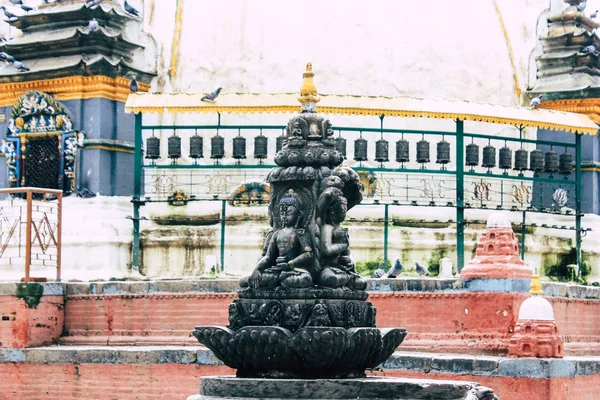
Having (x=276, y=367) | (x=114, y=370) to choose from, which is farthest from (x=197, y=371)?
(x=276, y=367)

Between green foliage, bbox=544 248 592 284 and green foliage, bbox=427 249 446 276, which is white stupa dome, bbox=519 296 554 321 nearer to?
green foliage, bbox=427 249 446 276

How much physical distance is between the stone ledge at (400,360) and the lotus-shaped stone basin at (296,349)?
5178mm

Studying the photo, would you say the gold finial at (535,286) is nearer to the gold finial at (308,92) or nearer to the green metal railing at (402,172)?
the green metal railing at (402,172)

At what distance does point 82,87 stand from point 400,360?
339 inches

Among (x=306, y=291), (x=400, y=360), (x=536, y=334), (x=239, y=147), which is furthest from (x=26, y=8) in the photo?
(x=306, y=291)

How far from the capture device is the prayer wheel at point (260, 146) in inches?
936

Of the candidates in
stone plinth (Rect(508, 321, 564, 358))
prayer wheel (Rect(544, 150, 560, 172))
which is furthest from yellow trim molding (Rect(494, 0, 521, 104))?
stone plinth (Rect(508, 321, 564, 358))

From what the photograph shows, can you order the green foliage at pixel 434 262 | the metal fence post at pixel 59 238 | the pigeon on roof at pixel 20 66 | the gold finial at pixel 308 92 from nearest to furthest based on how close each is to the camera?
the gold finial at pixel 308 92, the metal fence post at pixel 59 238, the green foliage at pixel 434 262, the pigeon on roof at pixel 20 66

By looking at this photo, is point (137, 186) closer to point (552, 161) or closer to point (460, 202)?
point (460, 202)

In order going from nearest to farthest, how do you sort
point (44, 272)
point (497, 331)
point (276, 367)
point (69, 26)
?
point (276, 367) < point (497, 331) < point (44, 272) < point (69, 26)

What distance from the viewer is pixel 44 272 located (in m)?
23.4

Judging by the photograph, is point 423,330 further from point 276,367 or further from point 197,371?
point 276,367

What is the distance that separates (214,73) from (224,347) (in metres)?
13.1

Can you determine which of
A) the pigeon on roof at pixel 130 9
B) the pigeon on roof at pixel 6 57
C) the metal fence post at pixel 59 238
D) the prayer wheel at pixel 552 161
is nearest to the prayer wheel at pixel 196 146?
the metal fence post at pixel 59 238
